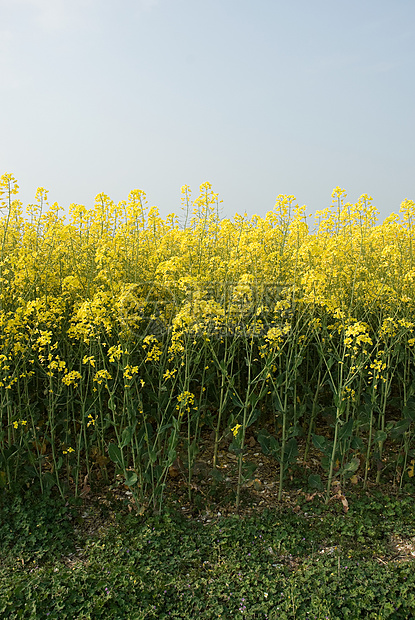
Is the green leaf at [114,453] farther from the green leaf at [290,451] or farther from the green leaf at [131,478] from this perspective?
the green leaf at [290,451]

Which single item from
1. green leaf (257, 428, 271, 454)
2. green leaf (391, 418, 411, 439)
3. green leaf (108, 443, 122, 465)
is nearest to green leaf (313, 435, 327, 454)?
green leaf (257, 428, 271, 454)

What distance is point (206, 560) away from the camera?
374 cm

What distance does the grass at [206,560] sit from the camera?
3.26 m

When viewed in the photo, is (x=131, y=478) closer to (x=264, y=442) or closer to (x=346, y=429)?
(x=264, y=442)

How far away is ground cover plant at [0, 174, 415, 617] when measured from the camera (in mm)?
4031

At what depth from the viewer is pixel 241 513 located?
429cm

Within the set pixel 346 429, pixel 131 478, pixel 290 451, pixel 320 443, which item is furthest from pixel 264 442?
pixel 131 478

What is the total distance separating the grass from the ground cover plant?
0.25ft

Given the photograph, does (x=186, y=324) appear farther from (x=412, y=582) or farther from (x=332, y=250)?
(x=412, y=582)

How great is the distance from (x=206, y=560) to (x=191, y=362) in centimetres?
163

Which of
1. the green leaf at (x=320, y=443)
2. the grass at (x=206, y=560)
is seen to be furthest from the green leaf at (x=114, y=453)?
the green leaf at (x=320, y=443)

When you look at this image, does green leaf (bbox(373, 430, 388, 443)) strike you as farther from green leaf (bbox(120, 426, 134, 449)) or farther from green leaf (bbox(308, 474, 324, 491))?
green leaf (bbox(120, 426, 134, 449))

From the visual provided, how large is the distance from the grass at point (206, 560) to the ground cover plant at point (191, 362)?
0.25ft

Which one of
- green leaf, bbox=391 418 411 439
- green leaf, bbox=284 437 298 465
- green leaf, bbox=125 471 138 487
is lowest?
green leaf, bbox=125 471 138 487
